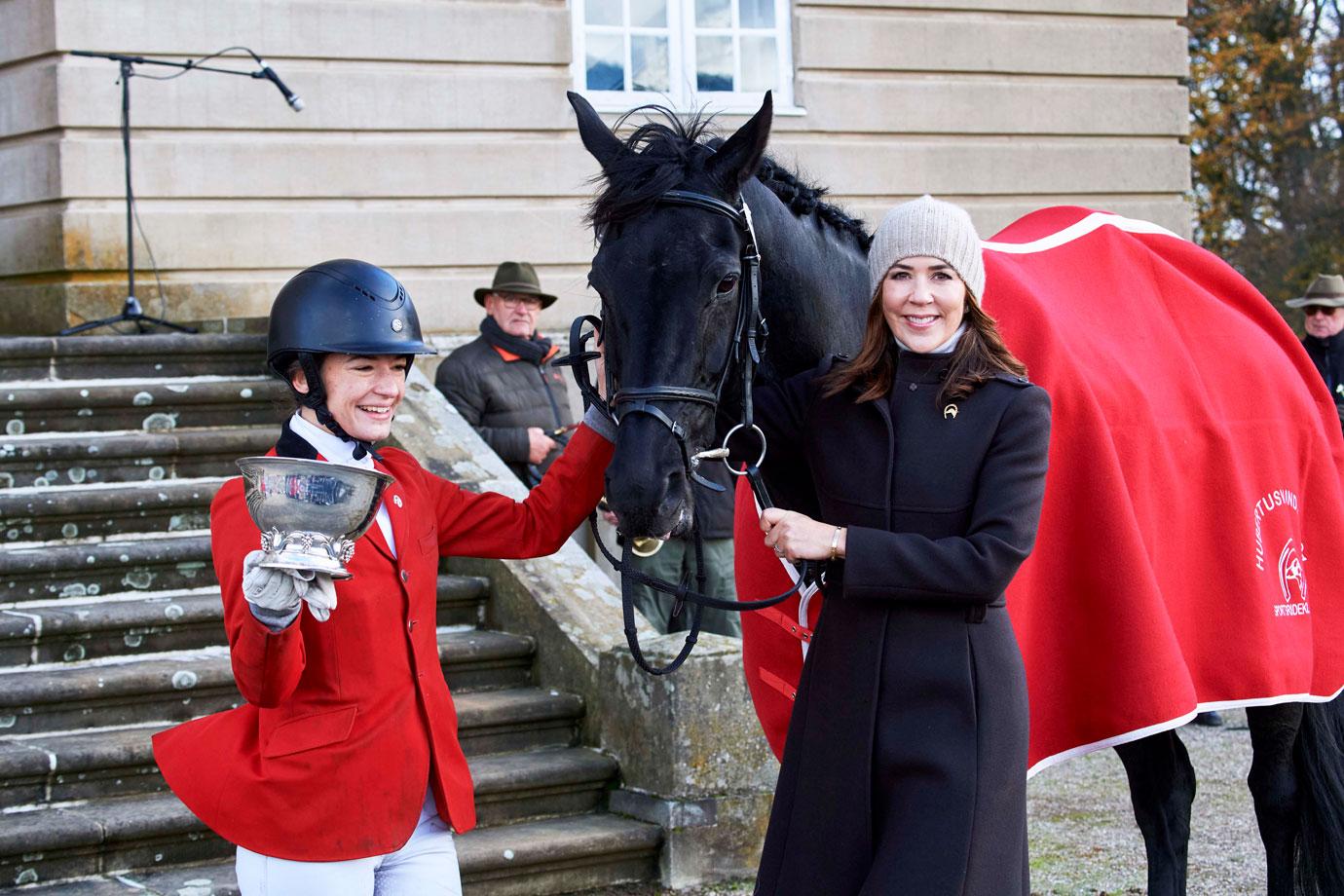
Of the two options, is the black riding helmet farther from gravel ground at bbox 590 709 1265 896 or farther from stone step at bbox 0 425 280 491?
stone step at bbox 0 425 280 491

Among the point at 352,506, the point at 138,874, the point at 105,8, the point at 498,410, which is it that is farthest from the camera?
the point at 105,8

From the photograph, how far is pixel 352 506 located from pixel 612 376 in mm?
689

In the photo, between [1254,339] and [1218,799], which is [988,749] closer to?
[1254,339]

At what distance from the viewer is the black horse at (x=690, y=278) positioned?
298cm

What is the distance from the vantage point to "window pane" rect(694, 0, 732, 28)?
35.6ft

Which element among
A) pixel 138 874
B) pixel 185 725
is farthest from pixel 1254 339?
pixel 138 874

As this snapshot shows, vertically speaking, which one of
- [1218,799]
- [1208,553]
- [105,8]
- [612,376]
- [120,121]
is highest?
[105,8]

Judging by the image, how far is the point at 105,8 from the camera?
8.85m

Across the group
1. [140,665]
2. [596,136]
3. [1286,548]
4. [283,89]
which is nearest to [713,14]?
[283,89]

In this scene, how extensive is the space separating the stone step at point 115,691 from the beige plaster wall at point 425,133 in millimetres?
3912

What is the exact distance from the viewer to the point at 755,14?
1087 cm

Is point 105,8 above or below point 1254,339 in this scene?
above

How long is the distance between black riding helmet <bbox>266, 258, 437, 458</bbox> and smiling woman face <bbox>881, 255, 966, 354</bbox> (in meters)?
0.99

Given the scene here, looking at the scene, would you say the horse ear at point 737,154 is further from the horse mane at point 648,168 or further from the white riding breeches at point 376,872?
the white riding breeches at point 376,872
